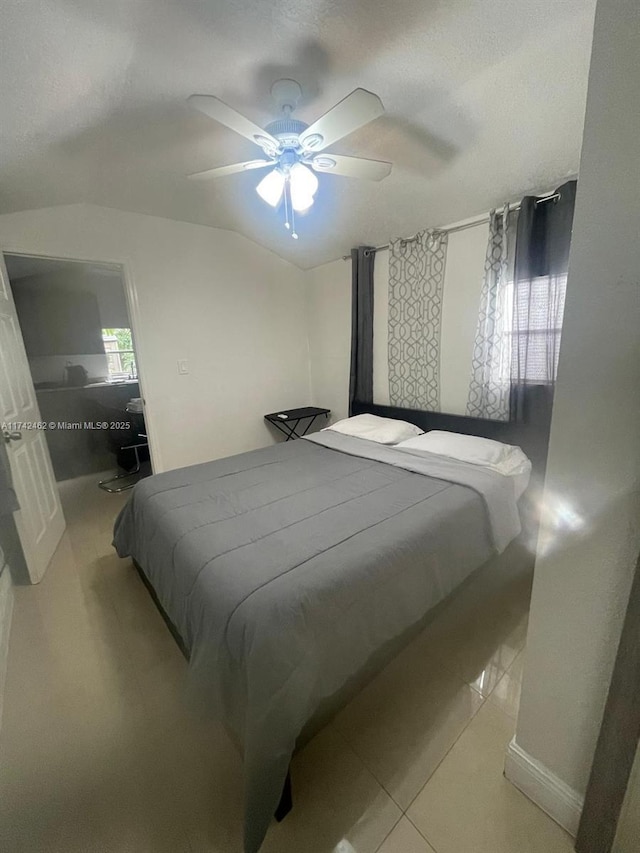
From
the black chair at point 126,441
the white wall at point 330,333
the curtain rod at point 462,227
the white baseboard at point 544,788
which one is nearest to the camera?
the white baseboard at point 544,788

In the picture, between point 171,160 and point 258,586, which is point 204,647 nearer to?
point 258,586

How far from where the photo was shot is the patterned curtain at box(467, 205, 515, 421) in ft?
7.18

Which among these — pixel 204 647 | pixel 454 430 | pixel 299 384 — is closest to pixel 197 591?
pixel 204 647

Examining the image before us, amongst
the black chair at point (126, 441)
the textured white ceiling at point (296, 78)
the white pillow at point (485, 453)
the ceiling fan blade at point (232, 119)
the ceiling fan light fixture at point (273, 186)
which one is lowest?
the black chair at point (126, 441)

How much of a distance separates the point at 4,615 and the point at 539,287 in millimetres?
3433

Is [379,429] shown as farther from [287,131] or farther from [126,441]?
[126,441]

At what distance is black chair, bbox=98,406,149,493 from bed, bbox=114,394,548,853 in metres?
1.99

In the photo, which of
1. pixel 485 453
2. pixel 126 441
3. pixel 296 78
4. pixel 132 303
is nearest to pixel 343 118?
pixel 296 78

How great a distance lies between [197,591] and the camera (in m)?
1.21

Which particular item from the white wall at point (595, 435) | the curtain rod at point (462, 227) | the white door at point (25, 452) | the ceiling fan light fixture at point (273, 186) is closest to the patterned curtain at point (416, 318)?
the curtain rod at point (462, 227)

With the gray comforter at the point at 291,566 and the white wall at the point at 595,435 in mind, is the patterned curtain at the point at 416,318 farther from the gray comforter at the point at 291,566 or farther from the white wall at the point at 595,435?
the white wall at the point at 595,435

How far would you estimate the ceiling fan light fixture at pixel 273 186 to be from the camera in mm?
1619

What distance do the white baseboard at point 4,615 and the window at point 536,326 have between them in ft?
10.2

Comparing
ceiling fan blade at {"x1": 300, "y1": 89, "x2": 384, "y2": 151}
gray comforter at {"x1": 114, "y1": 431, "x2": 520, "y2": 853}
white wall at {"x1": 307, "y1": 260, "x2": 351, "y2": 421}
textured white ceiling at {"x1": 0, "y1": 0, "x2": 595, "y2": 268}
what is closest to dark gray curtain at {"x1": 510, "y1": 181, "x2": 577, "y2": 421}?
textured white ceiling at {"x1": 0, "y1": 0, "x2": 595, "y2": 268}
